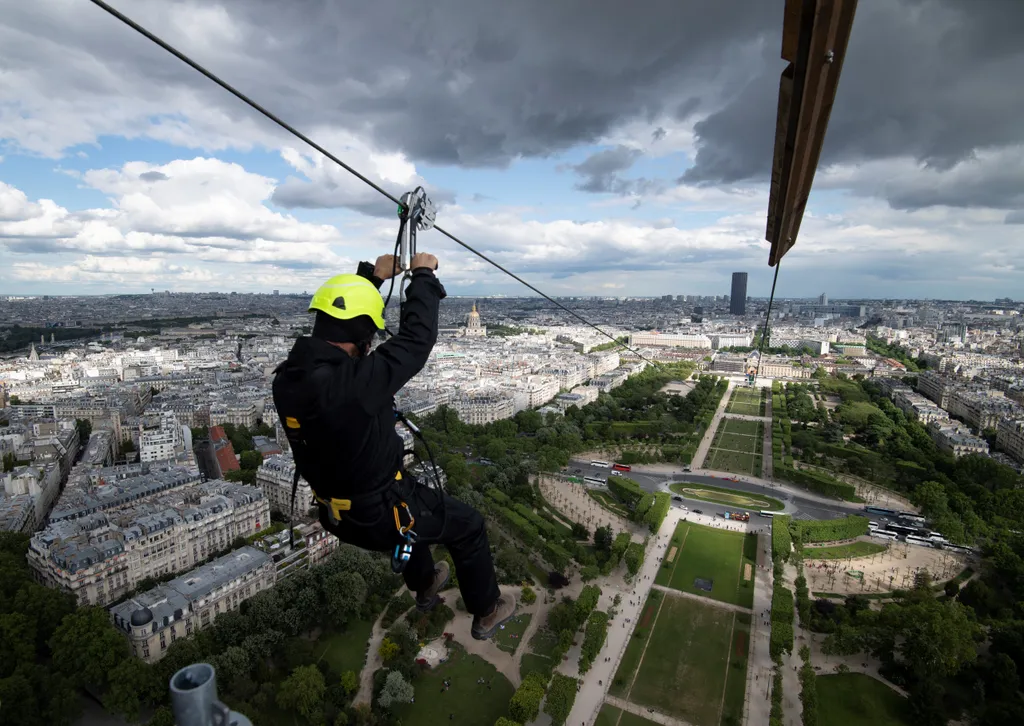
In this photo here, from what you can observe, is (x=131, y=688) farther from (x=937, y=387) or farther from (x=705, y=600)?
(x=937, y=387)

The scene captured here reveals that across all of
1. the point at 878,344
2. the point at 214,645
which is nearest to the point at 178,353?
the point at 214,645

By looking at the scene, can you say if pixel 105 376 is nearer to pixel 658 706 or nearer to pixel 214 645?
pixel 214 645

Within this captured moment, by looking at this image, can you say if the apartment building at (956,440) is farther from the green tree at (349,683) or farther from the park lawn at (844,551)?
the green tree at (349,683)

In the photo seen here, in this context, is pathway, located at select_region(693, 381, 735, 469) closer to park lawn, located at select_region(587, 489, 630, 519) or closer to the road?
the road

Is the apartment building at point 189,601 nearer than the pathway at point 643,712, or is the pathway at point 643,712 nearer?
the pathway at point 643,712

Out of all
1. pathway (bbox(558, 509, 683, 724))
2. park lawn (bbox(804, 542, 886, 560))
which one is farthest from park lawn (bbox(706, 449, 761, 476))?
pathway (bbox(558, 509, 683, 724))

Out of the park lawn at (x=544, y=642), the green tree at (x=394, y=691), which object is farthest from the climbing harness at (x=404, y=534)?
the park lawn at (x=544, y=642)

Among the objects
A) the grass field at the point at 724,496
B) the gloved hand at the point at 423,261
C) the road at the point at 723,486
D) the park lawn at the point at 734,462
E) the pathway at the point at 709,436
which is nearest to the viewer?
the gloved hand at the point at 423,261

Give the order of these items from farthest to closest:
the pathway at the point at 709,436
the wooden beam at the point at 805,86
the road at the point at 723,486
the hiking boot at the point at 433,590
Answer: the pathway at the point at 709,436, the road at the point at 723,486, the hiking boot at the point at 433,590, the wooden beam at the point at 805,86
